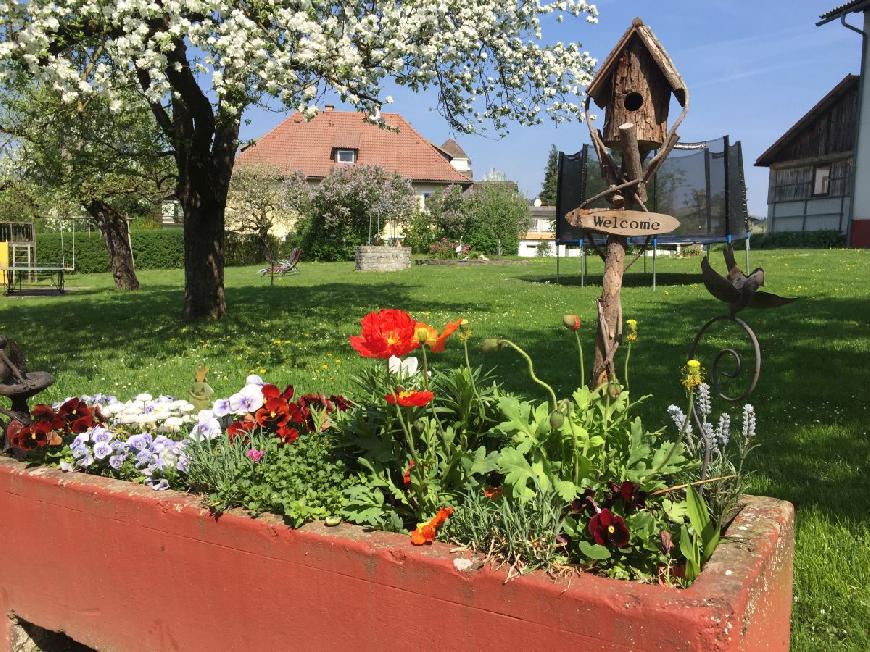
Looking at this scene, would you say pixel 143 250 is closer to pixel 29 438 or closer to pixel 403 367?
pixel 29 438

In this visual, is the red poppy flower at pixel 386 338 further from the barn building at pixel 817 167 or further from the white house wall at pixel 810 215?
the white house wall at pixel 810 215

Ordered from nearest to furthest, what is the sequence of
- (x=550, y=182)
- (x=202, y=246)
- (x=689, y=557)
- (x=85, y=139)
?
(x=689, y=557), (x=202, y=246), (x=85, y=139), (x=550, y=182)

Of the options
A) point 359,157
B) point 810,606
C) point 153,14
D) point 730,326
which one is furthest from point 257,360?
point 359,157

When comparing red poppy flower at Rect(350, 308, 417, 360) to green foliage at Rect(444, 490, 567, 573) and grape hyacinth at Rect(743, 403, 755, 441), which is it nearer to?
green foliage at Rect(444, 490, 567, 573)

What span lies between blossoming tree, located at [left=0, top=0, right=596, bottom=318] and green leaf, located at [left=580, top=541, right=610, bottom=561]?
228 inches

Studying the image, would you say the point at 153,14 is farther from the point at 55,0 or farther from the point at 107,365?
the point at 107,365

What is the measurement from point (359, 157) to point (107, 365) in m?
35.3

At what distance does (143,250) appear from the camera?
28.8m

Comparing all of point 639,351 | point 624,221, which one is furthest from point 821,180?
point 624,221

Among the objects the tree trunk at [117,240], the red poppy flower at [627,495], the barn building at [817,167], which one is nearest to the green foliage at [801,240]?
the barn building at [817,167]

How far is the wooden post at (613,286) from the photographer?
2.30 m

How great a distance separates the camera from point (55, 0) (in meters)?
6.36

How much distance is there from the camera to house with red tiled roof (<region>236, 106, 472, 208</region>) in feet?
131

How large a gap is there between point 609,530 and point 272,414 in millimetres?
1298
